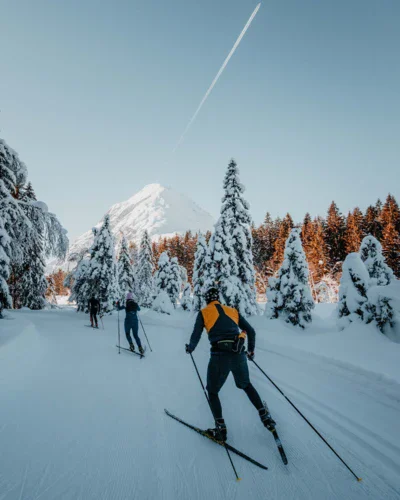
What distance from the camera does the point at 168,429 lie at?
384 centimetres

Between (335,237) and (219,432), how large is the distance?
167 feet

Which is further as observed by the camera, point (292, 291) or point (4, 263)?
point (292, 291)

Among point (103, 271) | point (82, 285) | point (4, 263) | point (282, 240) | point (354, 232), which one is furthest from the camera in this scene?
point (282, 240)

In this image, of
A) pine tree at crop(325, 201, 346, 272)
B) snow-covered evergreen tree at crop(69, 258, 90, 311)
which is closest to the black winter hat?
snow-covered evergreen tree at crop(69, 258, 90, 311)

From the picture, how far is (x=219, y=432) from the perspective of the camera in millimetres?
3361

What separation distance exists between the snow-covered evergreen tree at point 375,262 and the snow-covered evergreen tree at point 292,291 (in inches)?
170

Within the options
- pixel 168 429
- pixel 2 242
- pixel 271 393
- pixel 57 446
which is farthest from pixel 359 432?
pixel 2 242

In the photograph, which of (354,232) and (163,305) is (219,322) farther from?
(354,232)

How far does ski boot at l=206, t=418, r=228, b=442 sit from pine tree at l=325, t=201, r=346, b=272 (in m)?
45.1

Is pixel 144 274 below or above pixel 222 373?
above

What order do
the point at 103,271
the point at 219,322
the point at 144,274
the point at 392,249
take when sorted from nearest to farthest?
the point at 219,322 < the point at 103,271 < the point at 392,249 < the point at 144,274

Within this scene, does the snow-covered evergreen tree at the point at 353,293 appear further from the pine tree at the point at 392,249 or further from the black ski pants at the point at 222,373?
the pine tree at the point at 392,249

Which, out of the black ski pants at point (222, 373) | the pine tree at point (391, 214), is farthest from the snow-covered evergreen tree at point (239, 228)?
the pine tree at point (391, 214)

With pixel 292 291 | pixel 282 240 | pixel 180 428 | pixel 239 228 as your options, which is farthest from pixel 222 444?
pixel 282 240
